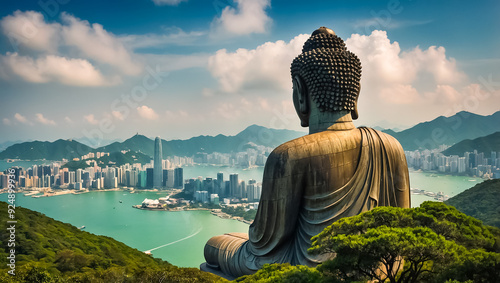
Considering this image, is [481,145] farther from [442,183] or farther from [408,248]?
Answer: [408,248]

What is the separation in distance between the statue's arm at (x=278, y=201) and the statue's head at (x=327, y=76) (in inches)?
19.6

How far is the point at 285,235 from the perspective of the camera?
292 cm

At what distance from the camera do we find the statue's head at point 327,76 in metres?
3.00

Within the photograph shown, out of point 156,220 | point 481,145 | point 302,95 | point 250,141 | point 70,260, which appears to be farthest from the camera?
point 250,141

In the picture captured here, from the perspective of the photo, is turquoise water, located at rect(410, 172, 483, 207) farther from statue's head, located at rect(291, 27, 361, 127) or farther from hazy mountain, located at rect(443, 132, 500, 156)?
statue's head, located at rect(291, 27, 361, 127)

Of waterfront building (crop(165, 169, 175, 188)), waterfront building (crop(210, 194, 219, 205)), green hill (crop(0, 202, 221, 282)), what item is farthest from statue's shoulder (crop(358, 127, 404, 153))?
waterfront building (crop(165, 169, 175, 188))

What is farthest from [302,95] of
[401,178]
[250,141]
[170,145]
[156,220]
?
[170,145]

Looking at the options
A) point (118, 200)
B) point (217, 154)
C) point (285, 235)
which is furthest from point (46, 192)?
point (285, 235)

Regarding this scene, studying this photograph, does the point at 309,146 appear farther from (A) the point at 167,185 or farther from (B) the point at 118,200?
(A) the point at 167,185

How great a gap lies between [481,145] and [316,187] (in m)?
24.2

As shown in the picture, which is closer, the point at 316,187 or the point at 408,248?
the point at 408,248

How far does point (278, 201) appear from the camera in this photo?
2.86 m

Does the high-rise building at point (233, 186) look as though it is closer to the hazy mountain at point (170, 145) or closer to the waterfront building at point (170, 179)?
the waterfront building at point (170, 179)

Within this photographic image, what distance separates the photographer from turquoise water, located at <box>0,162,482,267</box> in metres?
16.7
